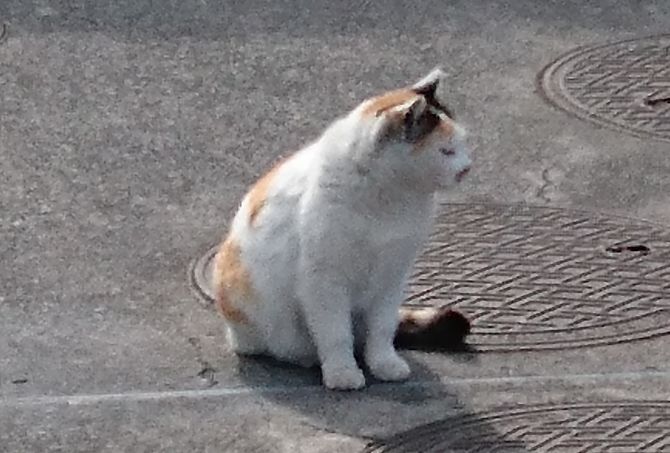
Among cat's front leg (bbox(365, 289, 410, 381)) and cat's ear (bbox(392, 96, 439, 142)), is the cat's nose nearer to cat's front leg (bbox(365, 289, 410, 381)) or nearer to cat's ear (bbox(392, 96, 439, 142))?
cat's ear (bbox(392, 96, 439, 142))

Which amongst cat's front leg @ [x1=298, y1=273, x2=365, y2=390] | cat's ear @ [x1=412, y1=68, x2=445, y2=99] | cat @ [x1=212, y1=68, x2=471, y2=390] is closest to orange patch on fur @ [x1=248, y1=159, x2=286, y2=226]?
cat @ [x1=212, y1=68, x2=471, y2=390]

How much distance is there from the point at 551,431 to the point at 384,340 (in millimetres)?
538

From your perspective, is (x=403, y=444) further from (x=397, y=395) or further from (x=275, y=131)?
(x=275, y=131)

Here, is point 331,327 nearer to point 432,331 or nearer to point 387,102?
point 432,331

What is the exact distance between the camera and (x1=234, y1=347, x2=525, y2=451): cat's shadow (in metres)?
4.66

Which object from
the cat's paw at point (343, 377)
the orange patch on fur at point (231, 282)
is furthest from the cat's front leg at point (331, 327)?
the orange patch on fur at point (231, 282)

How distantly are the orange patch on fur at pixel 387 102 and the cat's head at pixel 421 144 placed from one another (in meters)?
0.02

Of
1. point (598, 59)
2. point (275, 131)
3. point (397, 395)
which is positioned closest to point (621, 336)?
point (397, 395)

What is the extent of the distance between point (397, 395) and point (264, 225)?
57cm

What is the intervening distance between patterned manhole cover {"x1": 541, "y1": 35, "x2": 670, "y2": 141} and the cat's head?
2.39 m

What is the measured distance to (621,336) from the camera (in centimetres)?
527

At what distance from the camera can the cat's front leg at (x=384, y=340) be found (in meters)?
4.91

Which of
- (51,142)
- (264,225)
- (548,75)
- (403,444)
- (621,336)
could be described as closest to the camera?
(403,444)

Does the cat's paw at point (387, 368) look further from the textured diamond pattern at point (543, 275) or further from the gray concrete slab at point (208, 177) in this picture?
the textured diamond pattern at point (543, 275)
